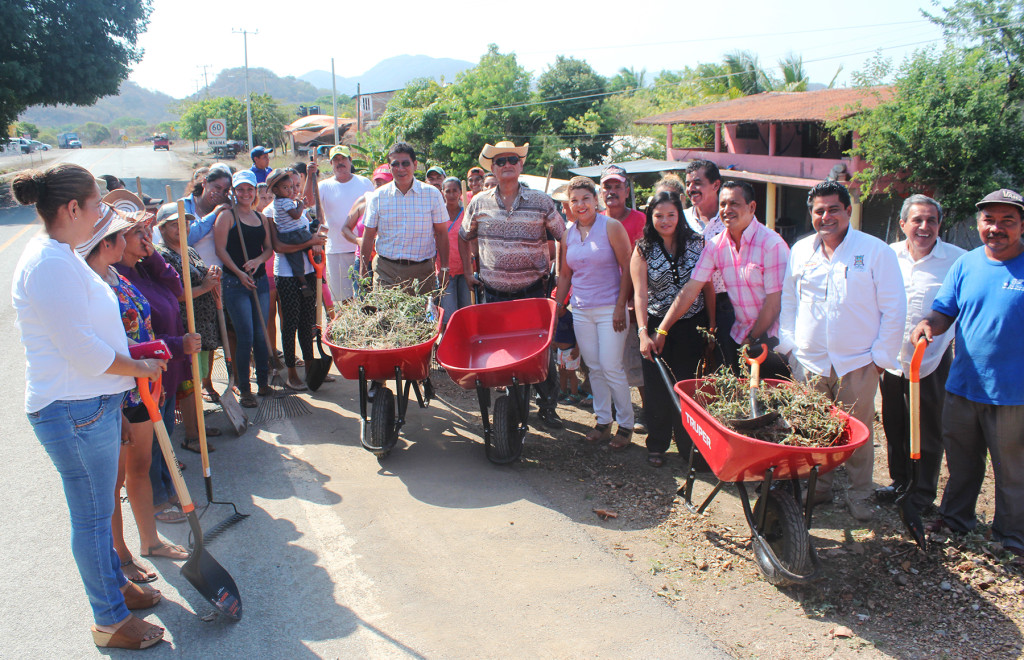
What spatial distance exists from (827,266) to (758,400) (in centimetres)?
90

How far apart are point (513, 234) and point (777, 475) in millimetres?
2926

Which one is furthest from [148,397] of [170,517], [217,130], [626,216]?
[217,130]

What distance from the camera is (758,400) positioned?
3721 millimetres

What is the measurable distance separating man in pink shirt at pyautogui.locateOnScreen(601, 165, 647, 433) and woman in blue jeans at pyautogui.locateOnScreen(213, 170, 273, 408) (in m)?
3.13

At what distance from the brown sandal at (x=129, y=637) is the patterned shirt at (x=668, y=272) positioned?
11.6ft

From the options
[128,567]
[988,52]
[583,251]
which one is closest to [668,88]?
[988,52]

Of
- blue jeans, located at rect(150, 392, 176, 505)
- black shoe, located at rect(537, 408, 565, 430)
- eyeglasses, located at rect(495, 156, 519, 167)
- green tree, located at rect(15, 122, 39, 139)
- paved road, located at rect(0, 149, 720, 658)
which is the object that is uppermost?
green tree, located at rect(15, 122, 39, 139)

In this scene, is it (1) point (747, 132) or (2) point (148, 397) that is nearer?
(2) point (148, 397)

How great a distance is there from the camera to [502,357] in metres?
5.44

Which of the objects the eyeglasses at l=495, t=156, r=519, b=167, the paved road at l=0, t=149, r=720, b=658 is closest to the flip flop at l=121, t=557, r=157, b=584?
the paved road at l=0, t=149, r=720, b=658

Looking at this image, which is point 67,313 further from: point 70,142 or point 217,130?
point 70,142

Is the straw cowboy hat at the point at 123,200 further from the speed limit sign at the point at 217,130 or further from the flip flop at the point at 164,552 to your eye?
the speed limit sign at the point at 217,130

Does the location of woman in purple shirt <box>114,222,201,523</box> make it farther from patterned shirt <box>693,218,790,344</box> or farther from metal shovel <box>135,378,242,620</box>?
patterned shirt <box>693,218,790,344</box>

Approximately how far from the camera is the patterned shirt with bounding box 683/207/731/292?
4.74 metres
